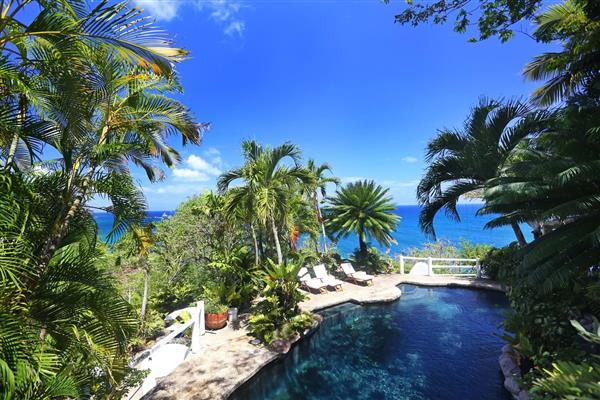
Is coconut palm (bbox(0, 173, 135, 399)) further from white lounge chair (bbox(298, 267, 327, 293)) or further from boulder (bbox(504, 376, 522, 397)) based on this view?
white lounge chair (bbox(298, 267, 327, 293))

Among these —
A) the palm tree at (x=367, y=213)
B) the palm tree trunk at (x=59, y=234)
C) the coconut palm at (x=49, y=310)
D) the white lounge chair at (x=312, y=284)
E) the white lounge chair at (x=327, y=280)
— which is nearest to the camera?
the coconut palm at (x=49, y=310)

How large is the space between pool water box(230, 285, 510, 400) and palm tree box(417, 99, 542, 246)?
2962mm

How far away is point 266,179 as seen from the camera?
9.05 metres

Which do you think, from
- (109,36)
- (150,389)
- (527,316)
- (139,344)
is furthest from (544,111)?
(139,344)

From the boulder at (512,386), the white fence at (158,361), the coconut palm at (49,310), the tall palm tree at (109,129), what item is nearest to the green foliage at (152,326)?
the white fence at (158,361)

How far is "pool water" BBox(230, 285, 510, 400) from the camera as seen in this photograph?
5.75m

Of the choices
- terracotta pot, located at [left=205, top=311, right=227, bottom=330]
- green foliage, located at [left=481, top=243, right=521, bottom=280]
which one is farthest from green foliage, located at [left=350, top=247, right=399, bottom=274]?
terracotta pot, located at [left=205, top=311, right=227, bottom=330]

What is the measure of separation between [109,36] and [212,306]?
8.01 meters

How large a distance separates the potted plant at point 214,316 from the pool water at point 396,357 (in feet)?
8.63

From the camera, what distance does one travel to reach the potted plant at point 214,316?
869 centimetres

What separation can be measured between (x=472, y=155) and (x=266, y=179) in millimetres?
6147

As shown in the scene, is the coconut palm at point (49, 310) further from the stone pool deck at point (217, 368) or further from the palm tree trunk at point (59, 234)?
the stone pool deck at point (217, 368)

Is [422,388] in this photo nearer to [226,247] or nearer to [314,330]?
[314,330]

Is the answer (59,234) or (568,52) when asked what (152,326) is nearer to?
(59,234)
